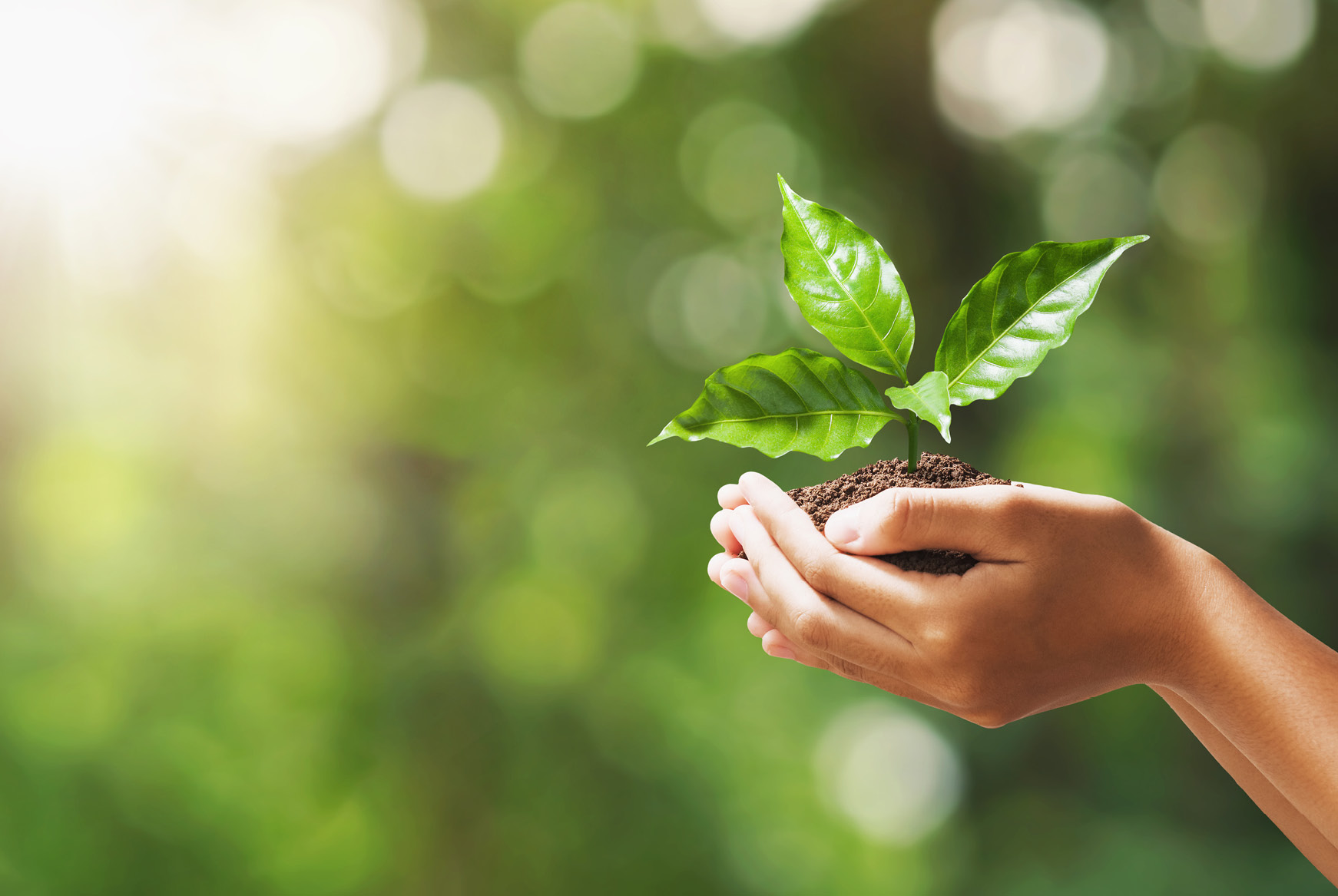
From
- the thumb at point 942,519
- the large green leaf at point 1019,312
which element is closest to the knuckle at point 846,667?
the thumb at point 942,519

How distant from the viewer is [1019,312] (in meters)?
0.62

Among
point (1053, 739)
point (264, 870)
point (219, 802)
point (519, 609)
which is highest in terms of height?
point (519, 609)

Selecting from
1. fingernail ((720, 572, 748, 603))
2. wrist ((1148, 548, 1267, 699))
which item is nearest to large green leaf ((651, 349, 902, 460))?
fingernail ((720, 572, 748, 603))

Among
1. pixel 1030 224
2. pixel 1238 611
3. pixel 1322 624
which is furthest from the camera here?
pixel 1030 224

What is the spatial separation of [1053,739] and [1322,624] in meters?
0.55

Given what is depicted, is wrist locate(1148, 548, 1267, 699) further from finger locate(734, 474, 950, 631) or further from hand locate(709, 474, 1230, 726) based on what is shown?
finger locate(734, 474, 950, 631)

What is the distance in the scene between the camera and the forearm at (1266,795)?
0.65m

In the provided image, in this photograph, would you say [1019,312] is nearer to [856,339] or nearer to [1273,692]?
[856,339]

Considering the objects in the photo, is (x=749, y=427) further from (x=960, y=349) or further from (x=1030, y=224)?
(x=1030, y=224)

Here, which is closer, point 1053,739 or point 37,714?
point 1053,739

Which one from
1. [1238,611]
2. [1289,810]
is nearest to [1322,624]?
[1289,810]

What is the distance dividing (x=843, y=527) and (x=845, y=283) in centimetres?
19

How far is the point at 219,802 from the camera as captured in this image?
70.9 inches

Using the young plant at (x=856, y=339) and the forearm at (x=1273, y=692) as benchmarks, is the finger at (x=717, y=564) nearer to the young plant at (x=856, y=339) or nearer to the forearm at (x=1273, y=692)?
the young plant at (x=856, y=339)
